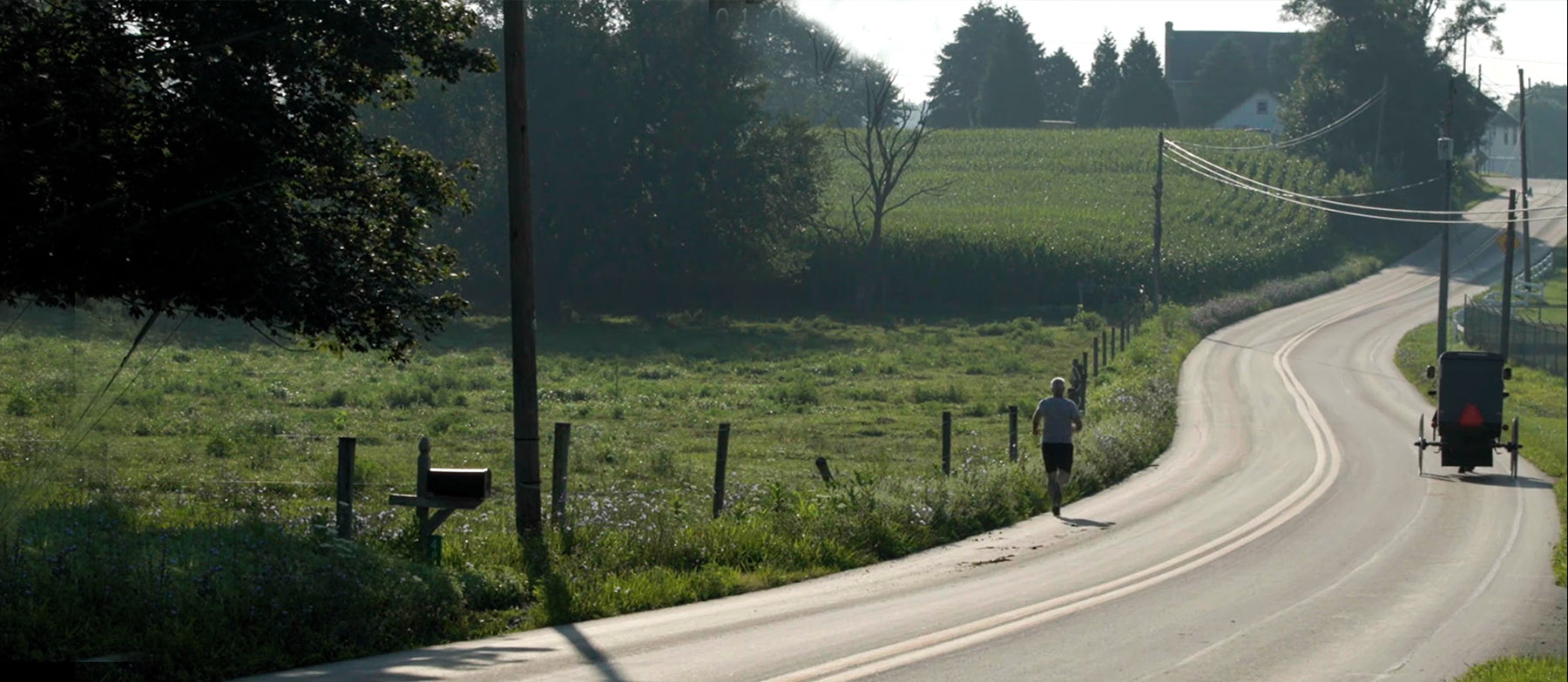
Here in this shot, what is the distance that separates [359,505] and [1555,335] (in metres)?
38.2

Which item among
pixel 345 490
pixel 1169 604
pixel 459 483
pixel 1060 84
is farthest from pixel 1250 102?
pixel 345 490

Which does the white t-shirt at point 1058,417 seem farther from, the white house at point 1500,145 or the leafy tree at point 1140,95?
the leafy tree at point 1140,95

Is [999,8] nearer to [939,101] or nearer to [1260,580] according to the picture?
[939,101]

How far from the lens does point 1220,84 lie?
5468 inches

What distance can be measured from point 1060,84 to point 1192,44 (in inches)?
788

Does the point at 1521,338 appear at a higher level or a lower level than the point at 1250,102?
lower

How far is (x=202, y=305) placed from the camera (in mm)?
13695

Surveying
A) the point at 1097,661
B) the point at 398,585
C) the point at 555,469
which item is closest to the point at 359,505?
the point at 555,469

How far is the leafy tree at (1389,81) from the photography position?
93.5 metres

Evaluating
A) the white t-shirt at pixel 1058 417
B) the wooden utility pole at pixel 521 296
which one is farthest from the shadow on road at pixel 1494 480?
the wooden utility pole at pixel 521 296

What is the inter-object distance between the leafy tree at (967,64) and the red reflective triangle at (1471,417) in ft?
373

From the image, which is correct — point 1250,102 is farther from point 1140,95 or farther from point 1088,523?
point 1088,523

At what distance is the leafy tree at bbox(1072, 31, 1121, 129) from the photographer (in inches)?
5281

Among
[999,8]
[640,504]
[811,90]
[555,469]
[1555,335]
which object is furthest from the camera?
[999,8]
